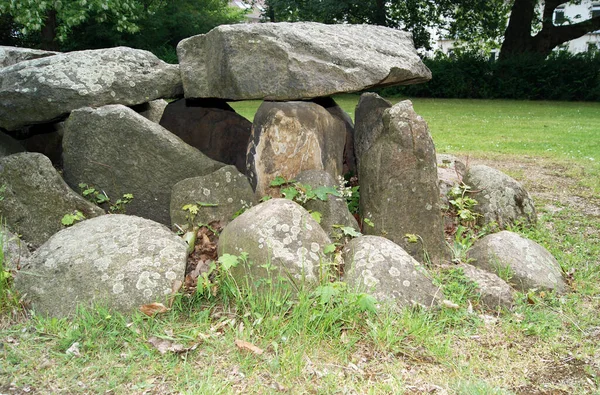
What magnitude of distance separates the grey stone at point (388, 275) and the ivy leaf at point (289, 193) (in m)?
0.78

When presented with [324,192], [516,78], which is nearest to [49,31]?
[516,78]

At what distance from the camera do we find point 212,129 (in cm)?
634

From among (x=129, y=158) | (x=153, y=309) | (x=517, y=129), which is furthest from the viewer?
(x=517, y=129)

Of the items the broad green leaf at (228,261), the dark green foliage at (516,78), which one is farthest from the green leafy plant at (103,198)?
the dark green foliage at (516,78)

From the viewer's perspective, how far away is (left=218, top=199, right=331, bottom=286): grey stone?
3.93m

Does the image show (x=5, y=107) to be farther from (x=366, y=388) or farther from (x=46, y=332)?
(x=366, y=388)

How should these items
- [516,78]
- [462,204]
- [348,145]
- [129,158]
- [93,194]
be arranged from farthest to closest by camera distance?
1. [516,78]
2. [348,145]
3. [462,204]
4. [93,194]
5. [129,158]

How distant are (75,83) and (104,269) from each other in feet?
6.95

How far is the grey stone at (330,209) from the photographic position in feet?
15.5

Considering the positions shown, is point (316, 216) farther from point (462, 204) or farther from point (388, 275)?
point (462, 204)

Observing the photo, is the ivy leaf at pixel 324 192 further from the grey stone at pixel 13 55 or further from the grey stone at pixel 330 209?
the grey stone at pixel 13 55

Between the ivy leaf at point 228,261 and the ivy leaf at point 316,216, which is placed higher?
the ivy leaf at point 316,216

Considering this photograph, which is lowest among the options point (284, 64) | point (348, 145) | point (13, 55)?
point (348, 145)

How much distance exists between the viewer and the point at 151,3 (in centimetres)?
2272
